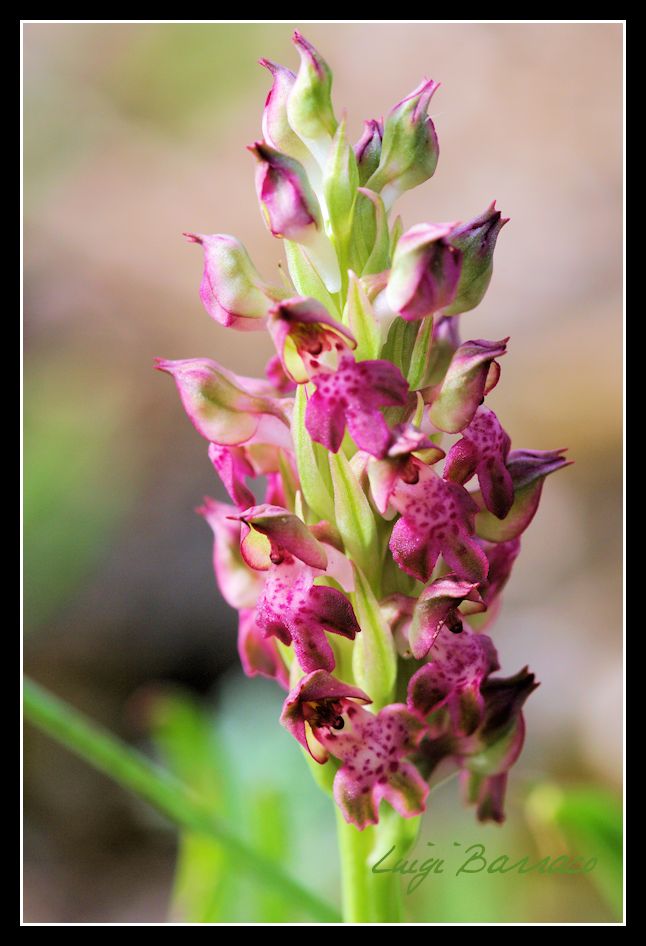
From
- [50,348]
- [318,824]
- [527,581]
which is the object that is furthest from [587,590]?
[50,348]

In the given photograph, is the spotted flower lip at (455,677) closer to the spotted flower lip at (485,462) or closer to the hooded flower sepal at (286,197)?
the spotted flower lip at (485,462)

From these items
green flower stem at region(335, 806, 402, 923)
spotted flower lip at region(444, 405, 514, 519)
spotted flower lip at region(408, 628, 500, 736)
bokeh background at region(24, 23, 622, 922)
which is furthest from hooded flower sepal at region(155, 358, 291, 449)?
bokeh background at region(24, 23, 622, 922)

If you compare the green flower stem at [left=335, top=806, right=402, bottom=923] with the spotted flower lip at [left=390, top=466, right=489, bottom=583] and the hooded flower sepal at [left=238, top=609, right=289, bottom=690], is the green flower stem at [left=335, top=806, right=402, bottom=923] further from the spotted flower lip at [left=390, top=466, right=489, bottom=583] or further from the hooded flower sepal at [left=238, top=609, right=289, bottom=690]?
the spotted flower lip at [left=390, top=466, right=489, bottom=583]

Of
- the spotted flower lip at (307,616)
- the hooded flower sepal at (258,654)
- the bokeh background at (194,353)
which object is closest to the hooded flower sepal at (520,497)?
the spotted flower lip at (307,616)

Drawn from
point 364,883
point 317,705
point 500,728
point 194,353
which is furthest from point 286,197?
point 194,353

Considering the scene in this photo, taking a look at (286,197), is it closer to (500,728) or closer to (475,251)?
(475,251)

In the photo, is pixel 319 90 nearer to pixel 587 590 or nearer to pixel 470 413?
pixel 470 413
